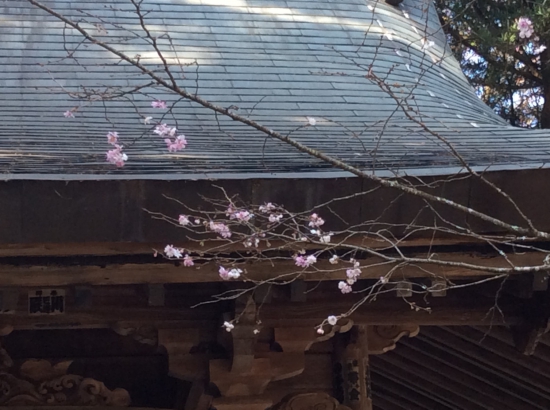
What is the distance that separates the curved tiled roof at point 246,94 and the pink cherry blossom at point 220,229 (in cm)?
18

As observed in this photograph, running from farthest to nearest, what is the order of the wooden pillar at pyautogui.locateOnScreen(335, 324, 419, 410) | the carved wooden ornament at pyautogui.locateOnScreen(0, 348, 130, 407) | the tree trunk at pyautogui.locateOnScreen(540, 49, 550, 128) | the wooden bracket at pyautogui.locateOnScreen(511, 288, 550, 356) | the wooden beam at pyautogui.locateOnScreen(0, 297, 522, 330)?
the tree trunk at pyautogui.locateOnScreen(540, 49, 550, 128) → the wooden pillar at pyautogui.locateOnScreen(335, 324, 419, 410) → the carved wooden ornament at pyautogui.locateOnScreen(0, 348, 130, 407) → the wooden bracket at pyautogui.locateOnScreen(511, 288, 550, 356) → the wooden beam at pyautogui.locateOnScreen(0, 297, 522, 330)

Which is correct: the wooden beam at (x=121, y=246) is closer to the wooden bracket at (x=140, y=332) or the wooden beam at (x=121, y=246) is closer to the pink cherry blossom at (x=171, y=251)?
the pink cherry blossom at (x=171, y=251)

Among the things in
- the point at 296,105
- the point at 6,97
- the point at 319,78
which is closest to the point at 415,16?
the point at 319,78

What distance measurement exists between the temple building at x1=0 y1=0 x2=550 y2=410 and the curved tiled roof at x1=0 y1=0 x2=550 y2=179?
17 millimetres

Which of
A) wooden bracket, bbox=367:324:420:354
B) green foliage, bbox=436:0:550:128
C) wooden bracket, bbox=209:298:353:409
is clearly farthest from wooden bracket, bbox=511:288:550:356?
green foliage, bbox=436:0:550:128

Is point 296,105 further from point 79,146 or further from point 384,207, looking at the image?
point 384,207

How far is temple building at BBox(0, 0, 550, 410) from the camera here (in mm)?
2100

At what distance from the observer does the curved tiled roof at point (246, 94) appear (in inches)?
95.4

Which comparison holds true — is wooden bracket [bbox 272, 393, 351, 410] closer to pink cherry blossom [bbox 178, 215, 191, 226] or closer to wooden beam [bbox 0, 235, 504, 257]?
wooden beam [bbox 0, 235, 504, 257]

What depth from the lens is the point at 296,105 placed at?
11.9ft

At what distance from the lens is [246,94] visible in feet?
12.2

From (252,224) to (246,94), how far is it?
1.78 m

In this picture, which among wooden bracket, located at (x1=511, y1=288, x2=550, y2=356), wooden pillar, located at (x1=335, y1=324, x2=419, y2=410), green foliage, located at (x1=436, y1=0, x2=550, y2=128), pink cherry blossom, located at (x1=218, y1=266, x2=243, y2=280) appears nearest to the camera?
pink cherry blossom, located at (x1=218, y1=266, x2=243, y2=280)

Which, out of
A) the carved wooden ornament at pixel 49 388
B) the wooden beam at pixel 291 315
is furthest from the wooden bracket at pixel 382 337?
the carved wooden ornament at pixel 49 388
